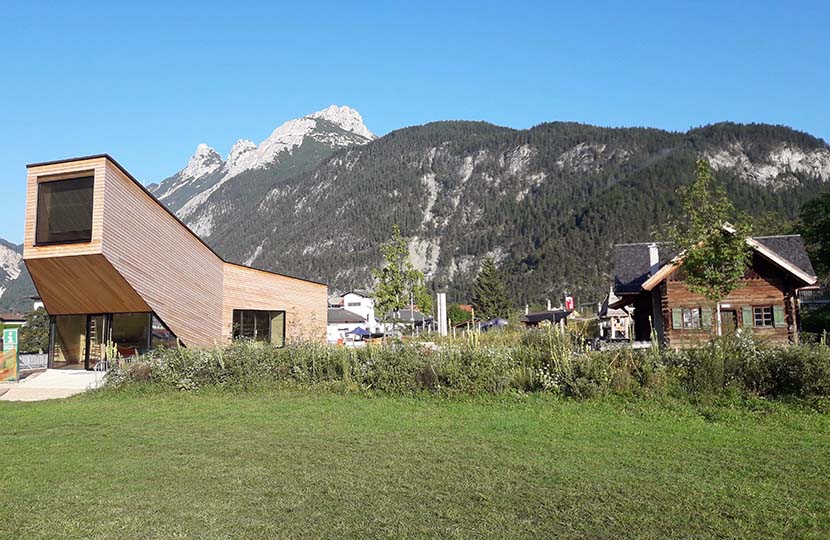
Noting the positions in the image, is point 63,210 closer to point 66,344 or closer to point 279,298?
point 66,344

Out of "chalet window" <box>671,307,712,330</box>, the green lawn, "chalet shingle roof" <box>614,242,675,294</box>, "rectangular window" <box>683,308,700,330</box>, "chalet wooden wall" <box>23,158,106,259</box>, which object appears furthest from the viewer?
"chalet shingle roof" <box>614,242,675,294</box>

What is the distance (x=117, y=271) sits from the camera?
1809 centimetres

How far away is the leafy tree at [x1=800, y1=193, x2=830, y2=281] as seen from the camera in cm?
3466

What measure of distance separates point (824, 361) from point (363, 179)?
152874mm

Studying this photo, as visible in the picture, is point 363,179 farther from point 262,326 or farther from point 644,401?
point 644,401

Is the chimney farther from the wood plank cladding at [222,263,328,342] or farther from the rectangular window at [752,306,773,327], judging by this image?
the wood plank cladding at [222,263,328,342]

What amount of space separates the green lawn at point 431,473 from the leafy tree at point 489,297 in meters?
60.1

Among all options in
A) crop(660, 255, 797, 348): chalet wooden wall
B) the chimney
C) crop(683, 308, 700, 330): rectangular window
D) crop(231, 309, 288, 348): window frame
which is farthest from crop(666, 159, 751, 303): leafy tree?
crop(231, 309, 288, 348): window frame

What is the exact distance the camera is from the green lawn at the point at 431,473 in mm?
4312

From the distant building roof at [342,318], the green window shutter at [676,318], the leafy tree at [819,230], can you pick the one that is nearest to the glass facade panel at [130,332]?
the green window shutter at [676,318]

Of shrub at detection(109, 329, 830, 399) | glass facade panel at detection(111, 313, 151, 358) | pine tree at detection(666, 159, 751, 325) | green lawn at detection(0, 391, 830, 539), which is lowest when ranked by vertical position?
green lawn at detection(0, 391, 830, 539)

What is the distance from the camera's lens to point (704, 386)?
948cm

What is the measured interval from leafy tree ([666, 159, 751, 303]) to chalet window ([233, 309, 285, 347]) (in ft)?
51.5

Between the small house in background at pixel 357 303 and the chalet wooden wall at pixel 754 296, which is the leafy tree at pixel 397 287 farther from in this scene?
the small house in background at pixel 357 303
